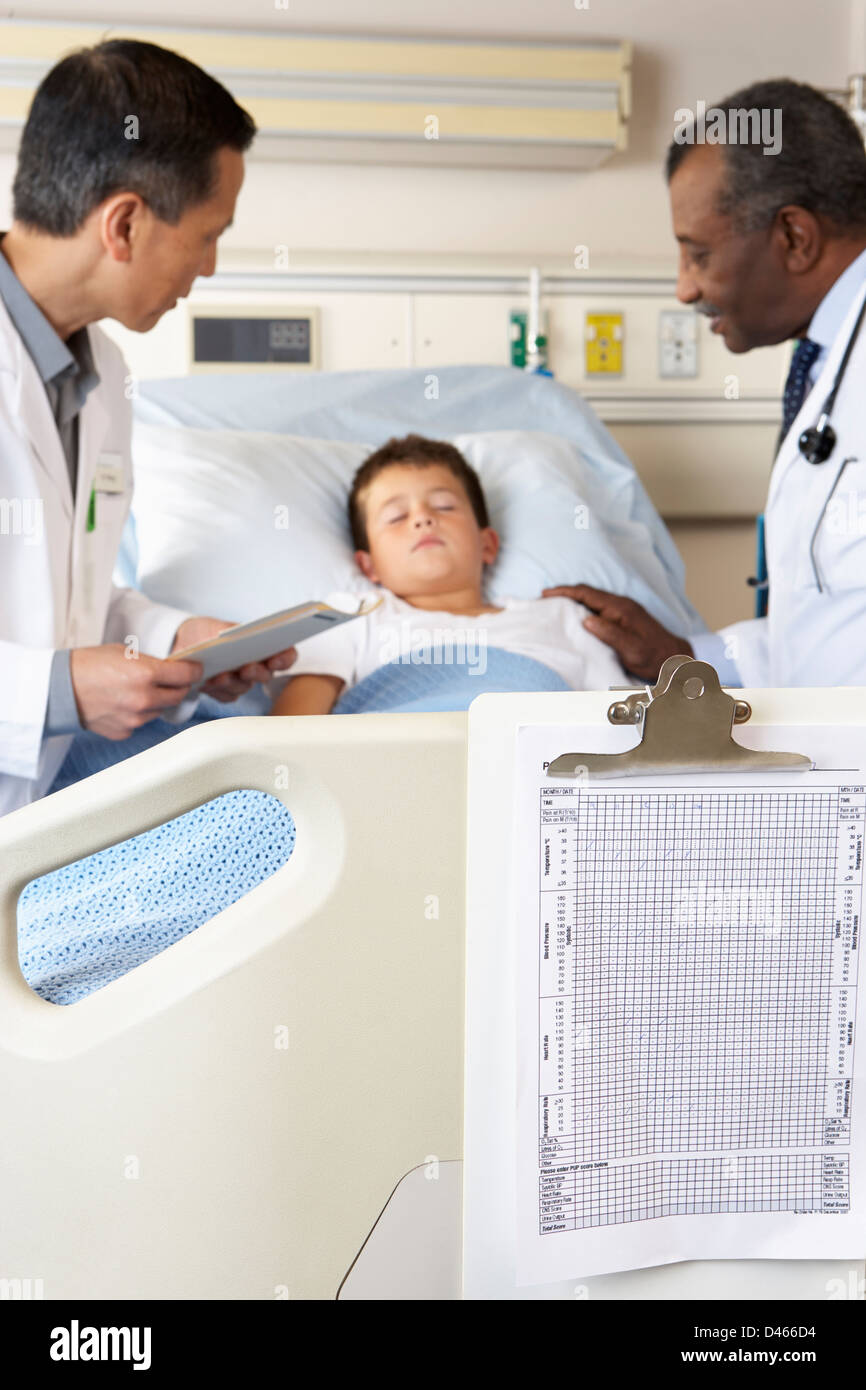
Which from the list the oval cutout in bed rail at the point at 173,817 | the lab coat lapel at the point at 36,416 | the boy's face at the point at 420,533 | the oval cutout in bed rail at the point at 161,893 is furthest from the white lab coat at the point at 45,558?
the oval cutout in bed rail at the point at 173,817

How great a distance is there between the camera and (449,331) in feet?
9.23

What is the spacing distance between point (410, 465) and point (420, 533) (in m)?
0.15

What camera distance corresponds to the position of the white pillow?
2035 mm

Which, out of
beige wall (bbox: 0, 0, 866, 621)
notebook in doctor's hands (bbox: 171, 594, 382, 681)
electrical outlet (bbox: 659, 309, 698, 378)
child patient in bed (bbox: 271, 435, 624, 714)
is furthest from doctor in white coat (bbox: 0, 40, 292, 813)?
electrical outlet (bbox: 659, 309, 698, 378)

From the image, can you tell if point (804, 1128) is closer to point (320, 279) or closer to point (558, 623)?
point (558, 623)

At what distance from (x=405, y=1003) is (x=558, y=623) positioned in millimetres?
1313

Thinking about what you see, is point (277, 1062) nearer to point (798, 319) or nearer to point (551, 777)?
point (551, 777)

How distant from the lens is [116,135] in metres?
1.51

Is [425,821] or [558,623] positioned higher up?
[558,623]

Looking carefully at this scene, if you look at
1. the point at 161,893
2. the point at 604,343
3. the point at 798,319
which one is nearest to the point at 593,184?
the point at 604,343

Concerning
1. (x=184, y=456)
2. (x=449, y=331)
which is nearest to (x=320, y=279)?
(x=449, y=331)

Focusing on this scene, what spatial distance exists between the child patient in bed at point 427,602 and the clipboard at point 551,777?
3.27 feet

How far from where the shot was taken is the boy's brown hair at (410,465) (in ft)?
7.03

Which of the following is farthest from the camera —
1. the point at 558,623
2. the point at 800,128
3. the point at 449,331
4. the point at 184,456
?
the point at 449,331
